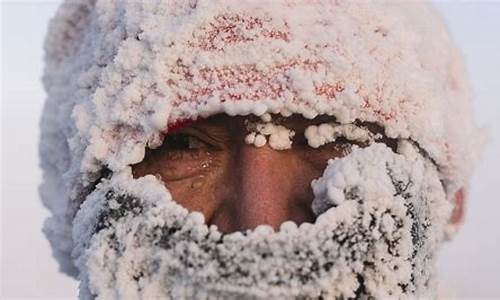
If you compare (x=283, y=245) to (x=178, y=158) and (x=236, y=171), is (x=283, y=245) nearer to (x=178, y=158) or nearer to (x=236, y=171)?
(x=236, y=171)

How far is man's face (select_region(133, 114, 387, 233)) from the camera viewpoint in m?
1.26

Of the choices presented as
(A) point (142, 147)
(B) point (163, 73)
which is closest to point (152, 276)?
(A) point (142, 147)

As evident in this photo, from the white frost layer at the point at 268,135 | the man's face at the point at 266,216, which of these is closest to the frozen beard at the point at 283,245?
the man's face at the point at 266,216

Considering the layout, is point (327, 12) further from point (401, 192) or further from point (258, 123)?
point (401, 192)

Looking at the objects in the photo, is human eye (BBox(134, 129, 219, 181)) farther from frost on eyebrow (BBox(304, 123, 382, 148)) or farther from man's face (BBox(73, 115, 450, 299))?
frost on eyebrow (BBox(304, 123, 382, 148))

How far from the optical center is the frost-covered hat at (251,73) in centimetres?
129

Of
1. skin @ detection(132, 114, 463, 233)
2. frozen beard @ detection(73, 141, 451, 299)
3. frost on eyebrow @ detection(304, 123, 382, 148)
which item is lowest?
frozen beard @ detection(73, 141, 451, 299)

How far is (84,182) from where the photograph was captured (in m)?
1.45

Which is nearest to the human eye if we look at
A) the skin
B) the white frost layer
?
the skin

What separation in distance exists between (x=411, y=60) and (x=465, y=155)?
0.29 metres

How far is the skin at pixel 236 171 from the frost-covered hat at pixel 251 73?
5 cm

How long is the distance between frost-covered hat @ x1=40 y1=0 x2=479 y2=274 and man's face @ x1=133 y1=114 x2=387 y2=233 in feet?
0.17

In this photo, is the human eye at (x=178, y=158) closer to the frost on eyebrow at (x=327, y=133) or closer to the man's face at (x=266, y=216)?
the man's face at (x=266, y=216)

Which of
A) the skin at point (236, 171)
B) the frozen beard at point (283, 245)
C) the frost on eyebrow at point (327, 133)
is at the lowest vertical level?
the frozen beard at point (283, 245)
